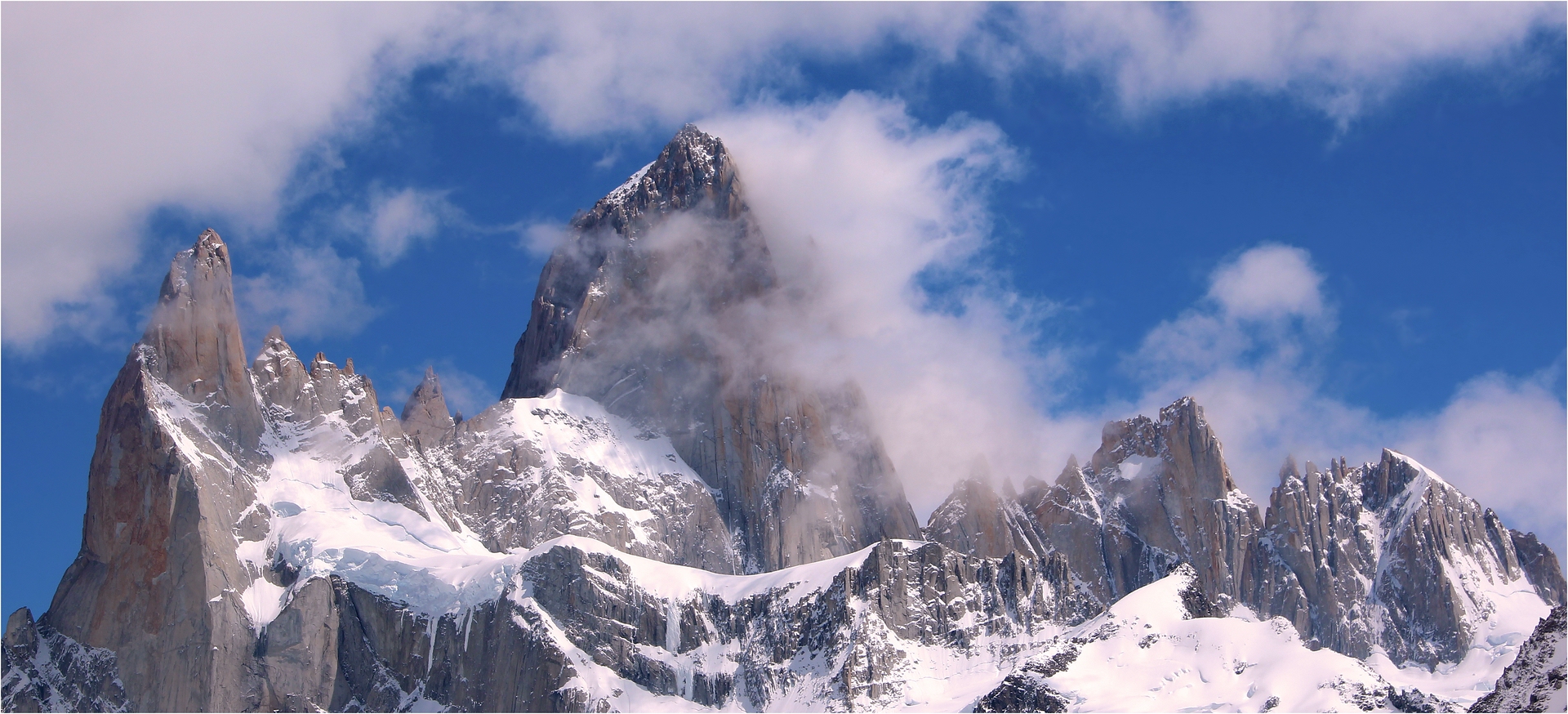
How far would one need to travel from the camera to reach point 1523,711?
2953 inches

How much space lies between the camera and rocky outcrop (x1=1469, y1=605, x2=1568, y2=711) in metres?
74.8

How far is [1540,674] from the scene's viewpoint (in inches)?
2990

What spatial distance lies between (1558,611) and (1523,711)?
5.39 meters

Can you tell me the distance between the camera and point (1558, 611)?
78188mm

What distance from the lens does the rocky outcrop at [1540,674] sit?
74812 mm
